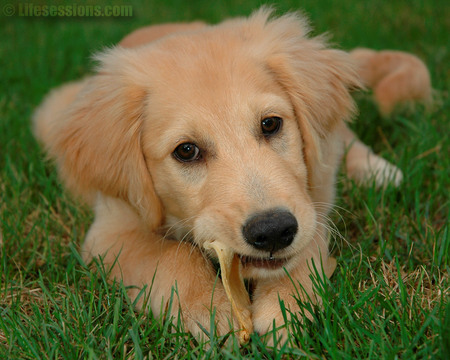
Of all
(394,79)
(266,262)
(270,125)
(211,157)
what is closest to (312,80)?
(270,125)

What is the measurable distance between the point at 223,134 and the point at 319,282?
0.68 m

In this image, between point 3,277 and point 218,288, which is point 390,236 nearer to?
point 218,288

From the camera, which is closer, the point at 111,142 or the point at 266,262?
the point at 266,262

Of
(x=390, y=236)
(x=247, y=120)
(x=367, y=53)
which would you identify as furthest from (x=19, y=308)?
(x=367, y=53)

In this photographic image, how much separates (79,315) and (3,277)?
638 millimetres

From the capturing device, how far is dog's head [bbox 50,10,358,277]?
232 cm

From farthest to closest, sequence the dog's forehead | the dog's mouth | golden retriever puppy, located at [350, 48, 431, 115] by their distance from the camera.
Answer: golden retriever puppy, located at [350, 48, 431, 115], the dog's forehead, the dog's mouth

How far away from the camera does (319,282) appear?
91.0 inches

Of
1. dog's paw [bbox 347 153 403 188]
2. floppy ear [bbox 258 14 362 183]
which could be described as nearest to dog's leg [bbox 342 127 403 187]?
dog's paw [bbox 347 153 403 188]

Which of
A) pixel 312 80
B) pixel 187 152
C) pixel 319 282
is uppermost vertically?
pixel 312 80

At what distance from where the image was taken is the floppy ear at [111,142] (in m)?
2.68

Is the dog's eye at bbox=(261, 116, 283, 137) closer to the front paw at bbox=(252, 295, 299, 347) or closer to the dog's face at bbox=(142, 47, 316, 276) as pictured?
the dog's face at bbox=(142, 47, 316, 276)

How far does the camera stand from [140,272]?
104 inches

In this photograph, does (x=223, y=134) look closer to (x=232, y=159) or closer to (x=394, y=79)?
(x=232, y=159)
